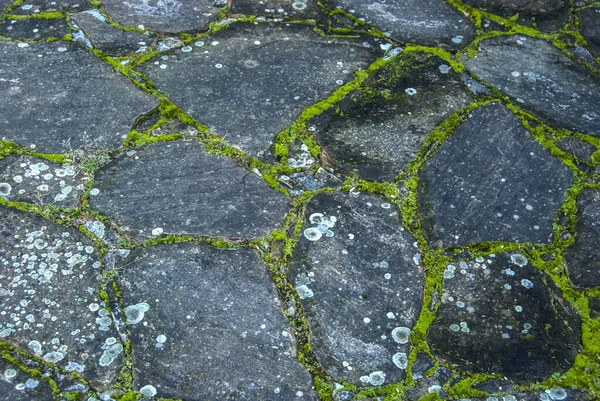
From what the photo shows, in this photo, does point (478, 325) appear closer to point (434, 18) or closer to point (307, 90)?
point (307, 90)

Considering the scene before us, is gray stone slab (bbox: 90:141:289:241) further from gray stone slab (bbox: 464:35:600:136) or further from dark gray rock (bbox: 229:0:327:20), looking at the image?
gray stone slab (bbox: 464:35:600:136)

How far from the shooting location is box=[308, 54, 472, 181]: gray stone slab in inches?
121

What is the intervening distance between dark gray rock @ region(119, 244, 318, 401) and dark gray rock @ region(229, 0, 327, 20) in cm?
171

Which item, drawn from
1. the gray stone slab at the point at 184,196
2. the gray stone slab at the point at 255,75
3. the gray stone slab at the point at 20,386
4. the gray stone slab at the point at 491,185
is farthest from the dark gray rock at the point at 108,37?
the gray stone slab at the point at 20,386

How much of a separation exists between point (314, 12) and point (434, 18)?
2.19 feet

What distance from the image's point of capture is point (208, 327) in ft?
8.05

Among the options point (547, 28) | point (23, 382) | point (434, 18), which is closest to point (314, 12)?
point (434, 18)

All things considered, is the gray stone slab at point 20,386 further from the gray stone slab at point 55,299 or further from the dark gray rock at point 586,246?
the dark gray rock at point 586,246

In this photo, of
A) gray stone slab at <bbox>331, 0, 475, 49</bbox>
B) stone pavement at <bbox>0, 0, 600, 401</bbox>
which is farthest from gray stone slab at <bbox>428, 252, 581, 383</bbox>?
gray stone slab at <bbox>331, 0, 475, 49</bbox>

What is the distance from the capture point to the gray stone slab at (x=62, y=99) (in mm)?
3092

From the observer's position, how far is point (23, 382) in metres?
2.27

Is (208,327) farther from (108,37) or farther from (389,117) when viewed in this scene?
(108,37)

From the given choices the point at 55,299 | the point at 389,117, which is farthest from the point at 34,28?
the point at 389,117

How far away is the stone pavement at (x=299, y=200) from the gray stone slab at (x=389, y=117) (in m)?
0.01
